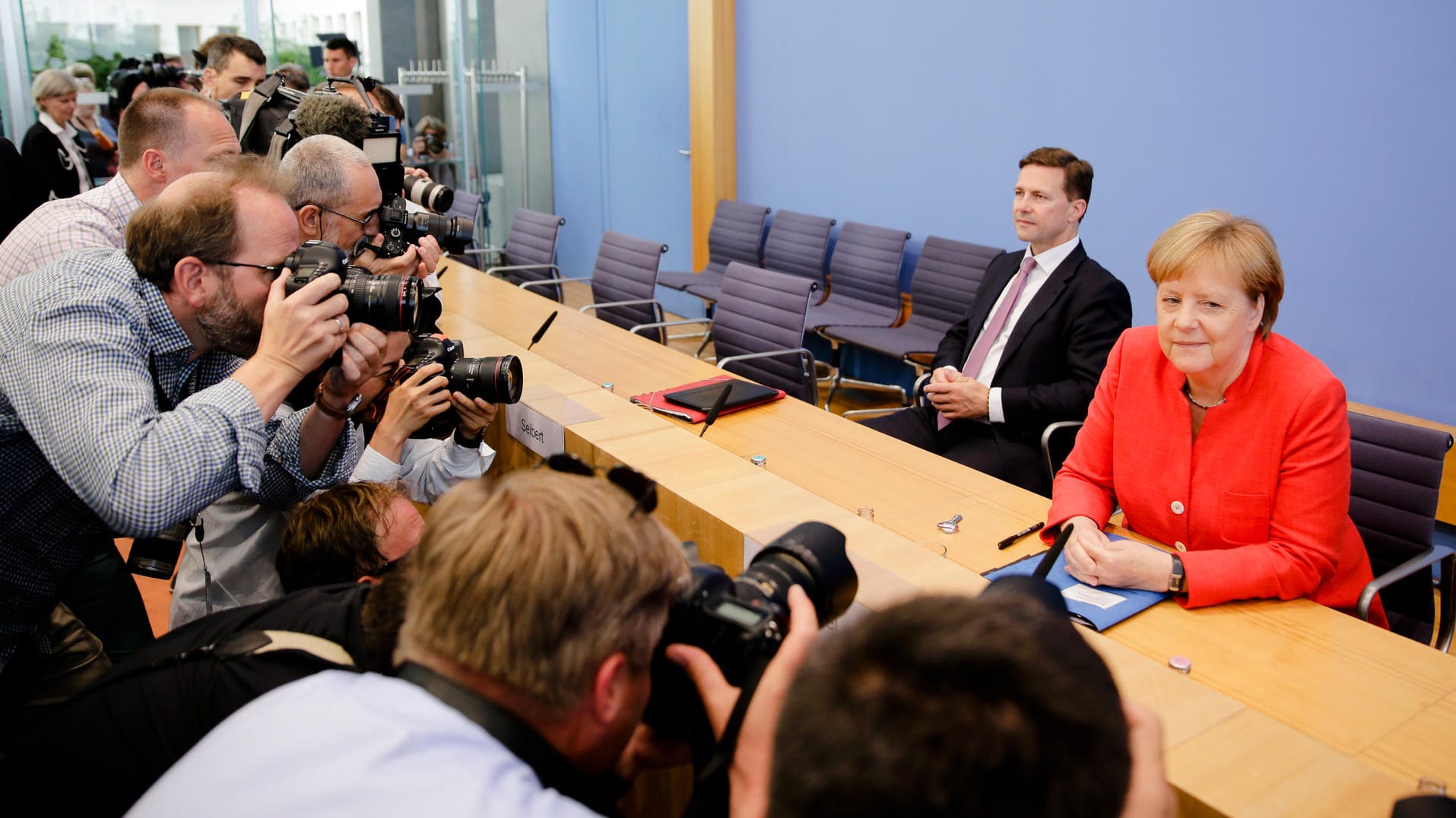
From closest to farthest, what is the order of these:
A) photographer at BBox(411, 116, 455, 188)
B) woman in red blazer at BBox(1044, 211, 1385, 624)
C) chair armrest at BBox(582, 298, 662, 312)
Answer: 1. woman in red blazer at BBox(1044, 211, 1385, 624)
2. chair armrest at BBox(582, 298, 662, 312)
3. photographer at BBox(411, 116, 455, 188)

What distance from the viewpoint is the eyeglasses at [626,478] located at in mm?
964

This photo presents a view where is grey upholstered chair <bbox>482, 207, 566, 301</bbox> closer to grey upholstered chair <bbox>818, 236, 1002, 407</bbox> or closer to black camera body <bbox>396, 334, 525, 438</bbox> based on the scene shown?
grey upholstered chair <bbox>818, 236, 1002, 407</bbox>

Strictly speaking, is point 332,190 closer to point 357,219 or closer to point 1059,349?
point 357,219

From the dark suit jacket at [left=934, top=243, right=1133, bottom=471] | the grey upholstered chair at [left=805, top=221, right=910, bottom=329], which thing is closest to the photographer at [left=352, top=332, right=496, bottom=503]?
the dark suit jacket at [left=934, top=243, right=1133, bottom=471]

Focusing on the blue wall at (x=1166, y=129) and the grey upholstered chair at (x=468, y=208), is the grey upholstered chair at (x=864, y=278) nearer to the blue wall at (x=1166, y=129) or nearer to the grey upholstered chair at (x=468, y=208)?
the blue wall at (x=1166, y=129)

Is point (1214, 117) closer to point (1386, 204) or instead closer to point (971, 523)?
point (1386, 204)

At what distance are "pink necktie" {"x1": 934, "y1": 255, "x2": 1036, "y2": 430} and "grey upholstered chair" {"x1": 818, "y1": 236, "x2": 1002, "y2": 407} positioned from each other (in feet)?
3.56

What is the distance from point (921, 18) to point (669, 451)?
3.54 metres

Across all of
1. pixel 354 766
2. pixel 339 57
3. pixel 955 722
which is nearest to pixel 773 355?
pixel 354 766

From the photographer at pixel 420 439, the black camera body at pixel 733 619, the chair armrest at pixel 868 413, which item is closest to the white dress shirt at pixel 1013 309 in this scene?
the chair armrest at pixel 868 413

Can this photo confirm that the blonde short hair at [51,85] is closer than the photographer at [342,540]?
No

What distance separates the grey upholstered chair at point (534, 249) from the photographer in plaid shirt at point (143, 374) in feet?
11.8

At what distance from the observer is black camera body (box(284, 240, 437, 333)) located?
162 centimetres

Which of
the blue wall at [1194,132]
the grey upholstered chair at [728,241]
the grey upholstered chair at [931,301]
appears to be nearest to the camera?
the blue wall at [1194,132]
